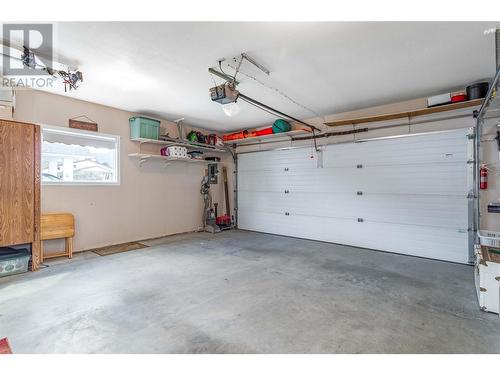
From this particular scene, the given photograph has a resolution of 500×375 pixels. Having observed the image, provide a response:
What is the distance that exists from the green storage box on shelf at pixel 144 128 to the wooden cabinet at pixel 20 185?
5.59ft

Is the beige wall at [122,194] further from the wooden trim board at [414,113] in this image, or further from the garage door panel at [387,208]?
the wooden trim board at [414,113]

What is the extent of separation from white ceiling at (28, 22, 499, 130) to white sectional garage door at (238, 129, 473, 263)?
104cm

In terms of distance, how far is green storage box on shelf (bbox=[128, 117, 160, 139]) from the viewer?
5145 millimetres

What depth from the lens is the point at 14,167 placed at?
349 centimetres

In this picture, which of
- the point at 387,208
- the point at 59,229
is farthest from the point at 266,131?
the point at 59,229

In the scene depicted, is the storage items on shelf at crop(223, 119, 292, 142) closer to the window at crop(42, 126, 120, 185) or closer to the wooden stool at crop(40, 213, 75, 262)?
the window at crop(42, 126, 120, 185)

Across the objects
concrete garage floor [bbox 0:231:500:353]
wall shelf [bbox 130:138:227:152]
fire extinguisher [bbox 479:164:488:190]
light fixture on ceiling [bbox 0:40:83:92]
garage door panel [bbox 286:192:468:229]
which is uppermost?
light fixture on ceiling [bbox 0:40:83:92]

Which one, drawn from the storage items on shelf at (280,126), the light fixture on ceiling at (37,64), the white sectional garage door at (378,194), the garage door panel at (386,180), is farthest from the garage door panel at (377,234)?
the light fixture on ceiling at (37,64)

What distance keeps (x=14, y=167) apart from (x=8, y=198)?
17.2 inches

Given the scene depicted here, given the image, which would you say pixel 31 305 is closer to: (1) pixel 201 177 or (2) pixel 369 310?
(2) pixel 369 310

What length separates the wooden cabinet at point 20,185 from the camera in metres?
3.42

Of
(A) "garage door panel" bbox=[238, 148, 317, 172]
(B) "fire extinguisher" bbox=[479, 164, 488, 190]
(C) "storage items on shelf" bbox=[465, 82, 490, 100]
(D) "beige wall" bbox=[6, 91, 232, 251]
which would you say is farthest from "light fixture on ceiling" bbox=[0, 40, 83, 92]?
(B) "fire extinguisher" bbox=[479, 164, 488, 190]
